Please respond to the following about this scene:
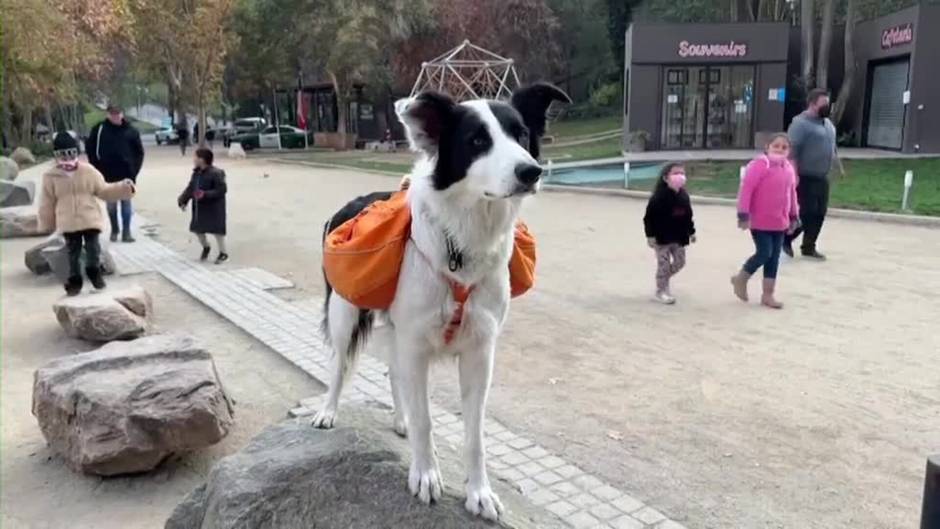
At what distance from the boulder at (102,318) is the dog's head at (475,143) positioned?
4.92 m

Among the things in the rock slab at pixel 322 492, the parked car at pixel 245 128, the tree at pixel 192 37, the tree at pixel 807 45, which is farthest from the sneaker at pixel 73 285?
the parked car at pixel 245 128

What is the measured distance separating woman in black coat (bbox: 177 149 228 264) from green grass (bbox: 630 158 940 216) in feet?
34.2

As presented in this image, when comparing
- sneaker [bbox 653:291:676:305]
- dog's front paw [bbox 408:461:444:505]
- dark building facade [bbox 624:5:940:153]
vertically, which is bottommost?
sneaker [bbox 653:291:676:305]

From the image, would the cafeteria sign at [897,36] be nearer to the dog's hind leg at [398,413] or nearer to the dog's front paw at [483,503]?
the dog's hind leg at [398,413]

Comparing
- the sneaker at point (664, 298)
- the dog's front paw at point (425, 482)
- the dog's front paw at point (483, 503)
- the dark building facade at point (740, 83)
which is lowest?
the sneaker at point (664, 298)

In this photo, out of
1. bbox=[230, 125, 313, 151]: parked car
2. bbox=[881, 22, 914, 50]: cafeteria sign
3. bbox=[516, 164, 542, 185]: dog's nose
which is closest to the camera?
bbox=[516, 164, 542, 185]: dog's nose

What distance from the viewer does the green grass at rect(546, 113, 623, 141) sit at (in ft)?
131

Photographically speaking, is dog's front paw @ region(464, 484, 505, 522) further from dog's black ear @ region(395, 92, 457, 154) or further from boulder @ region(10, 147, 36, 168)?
boulder @ region(10, 147, 36, 168)

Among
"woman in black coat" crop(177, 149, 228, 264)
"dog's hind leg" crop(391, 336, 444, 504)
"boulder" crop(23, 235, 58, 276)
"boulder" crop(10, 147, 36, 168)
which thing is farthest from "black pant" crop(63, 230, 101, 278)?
"boulder" crop(10, 147, 36, 168)

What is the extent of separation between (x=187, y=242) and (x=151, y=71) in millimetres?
34662

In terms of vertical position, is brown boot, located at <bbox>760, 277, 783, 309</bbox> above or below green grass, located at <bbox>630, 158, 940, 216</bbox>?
below

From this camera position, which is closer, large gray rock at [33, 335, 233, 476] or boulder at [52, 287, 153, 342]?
large gray rock at [33, 335, 233, 476]

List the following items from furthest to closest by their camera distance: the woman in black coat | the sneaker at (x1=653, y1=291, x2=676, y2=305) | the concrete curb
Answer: the concrete curb < the woman in black coat < the sneaker at (x1=653, y1=291, x2=676, y2=305)

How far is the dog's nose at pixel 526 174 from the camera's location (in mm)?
2570
